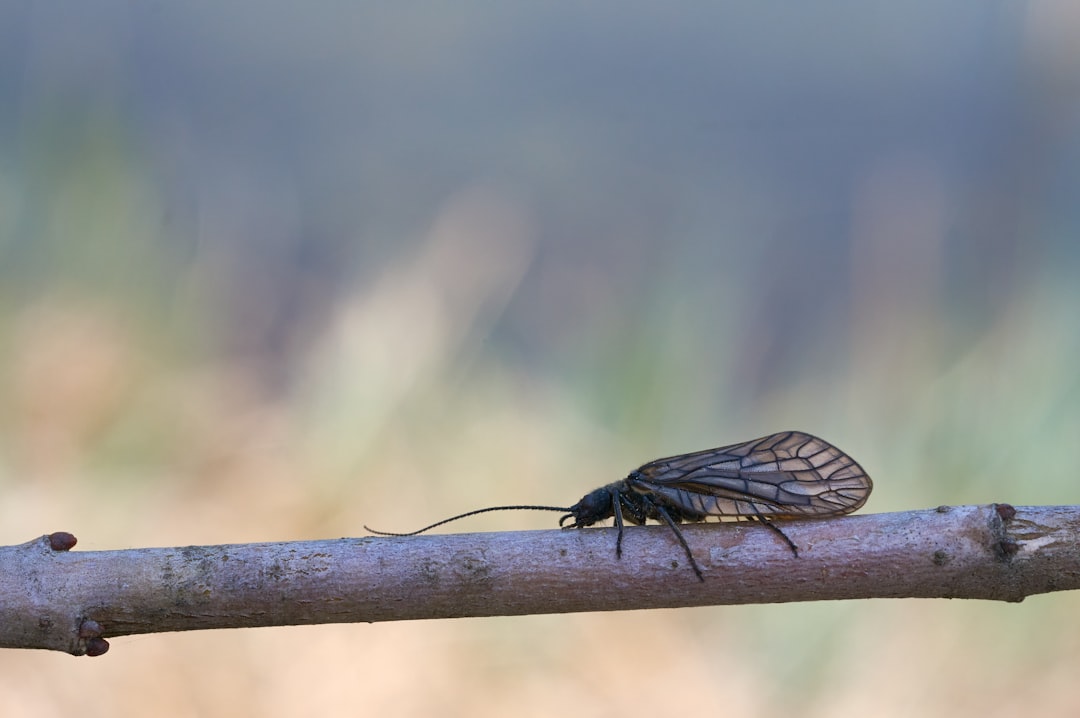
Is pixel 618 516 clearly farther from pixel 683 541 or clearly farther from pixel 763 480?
pixel 763 480

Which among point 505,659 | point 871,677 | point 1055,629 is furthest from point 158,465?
point 1055,629

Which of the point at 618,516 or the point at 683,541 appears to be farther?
the point at 618,516

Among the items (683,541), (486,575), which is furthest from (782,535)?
(486,575)

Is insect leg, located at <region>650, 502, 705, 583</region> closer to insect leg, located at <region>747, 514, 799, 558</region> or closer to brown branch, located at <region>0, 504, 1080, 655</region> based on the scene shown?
brown branch, located at <region>0, 504, 1080, 655</region>

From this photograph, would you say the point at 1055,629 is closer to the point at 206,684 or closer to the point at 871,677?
the point at 871,677

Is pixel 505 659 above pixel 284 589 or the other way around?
the other way around
